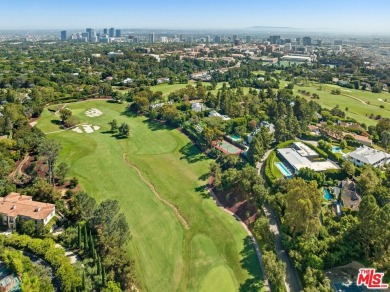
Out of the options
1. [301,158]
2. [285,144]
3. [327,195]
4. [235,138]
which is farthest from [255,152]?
[327,195]

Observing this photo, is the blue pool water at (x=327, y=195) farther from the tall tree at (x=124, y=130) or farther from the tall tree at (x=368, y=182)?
the tall tree at (x=124, y=130)

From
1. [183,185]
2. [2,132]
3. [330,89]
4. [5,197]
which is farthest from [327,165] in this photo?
[330,89]

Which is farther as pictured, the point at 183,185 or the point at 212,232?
the point at 183,185

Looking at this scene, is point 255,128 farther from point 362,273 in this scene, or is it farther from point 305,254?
point 362,273

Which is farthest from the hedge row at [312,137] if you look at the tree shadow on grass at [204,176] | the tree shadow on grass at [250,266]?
the tree shadow on grass at [250,266]

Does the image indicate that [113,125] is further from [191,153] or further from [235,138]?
[235,138]

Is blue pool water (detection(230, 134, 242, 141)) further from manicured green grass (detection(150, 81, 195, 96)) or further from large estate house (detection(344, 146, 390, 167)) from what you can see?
manicured green grass (detection(150, 81, 195, 96))
